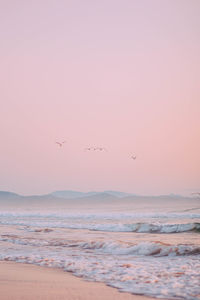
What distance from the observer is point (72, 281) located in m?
5.55

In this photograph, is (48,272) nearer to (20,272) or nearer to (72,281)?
(20,272)

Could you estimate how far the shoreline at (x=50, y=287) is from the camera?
4438 millimetres

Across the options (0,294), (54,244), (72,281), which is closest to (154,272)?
(72,281)

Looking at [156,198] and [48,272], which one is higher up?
[156,198]

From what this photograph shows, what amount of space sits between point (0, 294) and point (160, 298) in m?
2.23

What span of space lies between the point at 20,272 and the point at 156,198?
8560 centimetres

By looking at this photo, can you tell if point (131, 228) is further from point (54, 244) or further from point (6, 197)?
point (6, 197)

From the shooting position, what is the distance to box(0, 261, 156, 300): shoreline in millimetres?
4438

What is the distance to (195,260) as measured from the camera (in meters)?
7.82

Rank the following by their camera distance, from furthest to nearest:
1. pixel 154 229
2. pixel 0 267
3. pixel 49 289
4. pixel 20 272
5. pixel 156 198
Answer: pixel 156 198
pixel 154 229
pixel 0 267
pixel 20 272
pixel 49 289

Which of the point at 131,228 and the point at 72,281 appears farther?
the point at 131,228

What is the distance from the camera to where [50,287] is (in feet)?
16.3

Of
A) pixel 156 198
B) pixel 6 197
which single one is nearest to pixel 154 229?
pixel 156 198

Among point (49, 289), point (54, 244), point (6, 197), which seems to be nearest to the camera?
point (49, 289)
